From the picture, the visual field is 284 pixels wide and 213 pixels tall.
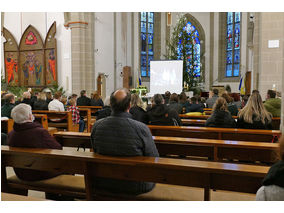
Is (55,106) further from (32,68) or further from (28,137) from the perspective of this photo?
(32,68)

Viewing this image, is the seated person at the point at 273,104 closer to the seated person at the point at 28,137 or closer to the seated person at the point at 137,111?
the seated person at the point at 137,111

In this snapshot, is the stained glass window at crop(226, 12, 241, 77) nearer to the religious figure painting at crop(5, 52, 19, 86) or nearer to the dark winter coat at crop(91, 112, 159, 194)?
the religious figure painting at crop(5, 52, 19, 86)

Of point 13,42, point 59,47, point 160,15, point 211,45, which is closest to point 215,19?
point 211,45

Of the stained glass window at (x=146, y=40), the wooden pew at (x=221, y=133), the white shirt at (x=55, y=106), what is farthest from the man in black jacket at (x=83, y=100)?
the stained glass window at (x=146, y=40)

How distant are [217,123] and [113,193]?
2786 mm

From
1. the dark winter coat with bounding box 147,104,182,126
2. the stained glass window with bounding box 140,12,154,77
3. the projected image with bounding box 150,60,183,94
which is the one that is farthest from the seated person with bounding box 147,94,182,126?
the stained glass window with bounding box 140,12,154,77

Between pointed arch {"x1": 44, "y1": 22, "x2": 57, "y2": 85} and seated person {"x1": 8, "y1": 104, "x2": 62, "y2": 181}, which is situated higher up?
pointed arch {"x1": 44, "y1": 22, "x2": 57, "y2": 85}

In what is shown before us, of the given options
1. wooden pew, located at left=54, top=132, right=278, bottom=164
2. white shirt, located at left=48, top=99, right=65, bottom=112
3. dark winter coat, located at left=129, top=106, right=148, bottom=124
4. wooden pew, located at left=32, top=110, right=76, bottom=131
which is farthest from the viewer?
white shirt, located at left=48, top=99, right=65, bottom=112

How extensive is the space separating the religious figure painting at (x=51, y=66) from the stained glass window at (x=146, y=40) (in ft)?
20.9

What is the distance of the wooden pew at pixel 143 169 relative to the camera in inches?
88.5

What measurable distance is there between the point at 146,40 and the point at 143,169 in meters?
17.4

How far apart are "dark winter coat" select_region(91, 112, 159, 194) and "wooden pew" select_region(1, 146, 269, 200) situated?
9 cm

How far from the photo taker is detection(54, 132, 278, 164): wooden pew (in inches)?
133

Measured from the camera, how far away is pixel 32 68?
1468cm
